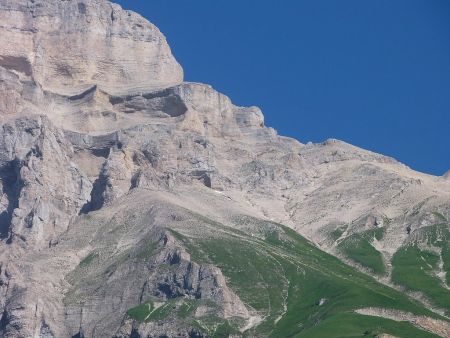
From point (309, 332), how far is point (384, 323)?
33.1ft

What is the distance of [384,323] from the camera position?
199750mm

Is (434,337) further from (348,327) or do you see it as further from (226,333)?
(226,333)

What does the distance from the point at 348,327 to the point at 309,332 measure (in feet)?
16.1

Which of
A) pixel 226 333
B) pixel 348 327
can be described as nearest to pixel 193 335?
pixel 226 333

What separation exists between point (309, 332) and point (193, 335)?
14.8m

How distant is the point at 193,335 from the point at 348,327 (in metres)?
19.7

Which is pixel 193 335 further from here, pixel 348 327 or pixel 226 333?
pixel 348 327

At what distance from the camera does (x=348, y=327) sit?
196250mm

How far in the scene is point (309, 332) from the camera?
196875 mm

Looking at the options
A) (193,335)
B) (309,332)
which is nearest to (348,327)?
(309,332)

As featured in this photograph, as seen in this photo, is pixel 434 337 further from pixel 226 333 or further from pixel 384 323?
pixel 226 333

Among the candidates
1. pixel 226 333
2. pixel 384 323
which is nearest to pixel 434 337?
pixel 384 323
